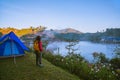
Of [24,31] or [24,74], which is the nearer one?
[24,74]

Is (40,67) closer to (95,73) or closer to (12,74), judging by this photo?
(12,74)

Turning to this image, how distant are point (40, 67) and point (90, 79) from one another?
288 cm

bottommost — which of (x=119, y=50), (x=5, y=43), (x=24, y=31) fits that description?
(x=119, y=50)

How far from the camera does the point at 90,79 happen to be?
6898 millimetres

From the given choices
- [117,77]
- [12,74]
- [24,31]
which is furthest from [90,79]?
[24,31]

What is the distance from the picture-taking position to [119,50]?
12891 mm

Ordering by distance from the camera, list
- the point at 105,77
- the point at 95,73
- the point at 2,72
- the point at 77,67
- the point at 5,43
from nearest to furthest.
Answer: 1. the point at 105,77
2. the point at 95,73
3. the point at 2,72
4. the point at 77,67
5. the point at 5,43

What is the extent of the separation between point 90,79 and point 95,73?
0.34 meters

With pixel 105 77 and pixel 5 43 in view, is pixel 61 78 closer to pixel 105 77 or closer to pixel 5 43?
pixel 105 77

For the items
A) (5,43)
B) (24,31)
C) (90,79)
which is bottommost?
(90,79)

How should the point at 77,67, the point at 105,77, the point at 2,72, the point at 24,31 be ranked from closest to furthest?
the point at 105,77 → the point at 2,72 → the point at 77,67 → the point at 24,31

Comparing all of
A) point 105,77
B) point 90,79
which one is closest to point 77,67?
point 90,79

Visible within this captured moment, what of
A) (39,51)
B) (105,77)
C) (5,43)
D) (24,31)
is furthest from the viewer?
(24,31)

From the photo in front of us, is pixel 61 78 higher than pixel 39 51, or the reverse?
pixel 39 51
